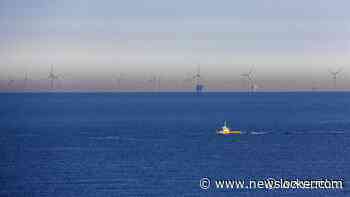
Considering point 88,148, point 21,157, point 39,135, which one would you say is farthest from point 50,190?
point 39,135

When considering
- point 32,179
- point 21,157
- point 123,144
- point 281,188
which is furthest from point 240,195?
point 123,144

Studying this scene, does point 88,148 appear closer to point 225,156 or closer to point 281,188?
point 225,156

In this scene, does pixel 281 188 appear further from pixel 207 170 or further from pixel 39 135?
pixel 39 135

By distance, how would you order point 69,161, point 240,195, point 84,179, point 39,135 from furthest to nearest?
point 39,135, point 69,161, point 84,179, point 240,195

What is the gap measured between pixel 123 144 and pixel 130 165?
26.1 meters

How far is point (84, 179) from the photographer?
290 ft

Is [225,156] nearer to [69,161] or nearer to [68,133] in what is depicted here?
[69,161]

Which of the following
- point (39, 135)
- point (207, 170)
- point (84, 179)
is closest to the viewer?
point (84, 179)

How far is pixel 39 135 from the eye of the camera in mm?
151375

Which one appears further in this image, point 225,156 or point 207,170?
point 225,156

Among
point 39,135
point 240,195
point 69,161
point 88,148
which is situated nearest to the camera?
point 240,195

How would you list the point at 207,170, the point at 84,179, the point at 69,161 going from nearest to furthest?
the point at 84,179
the point at 207,170
the point at 69,161

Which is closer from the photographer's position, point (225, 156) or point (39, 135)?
point (225, 156)

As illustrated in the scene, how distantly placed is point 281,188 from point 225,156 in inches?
1026
